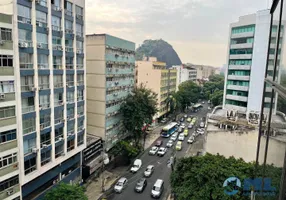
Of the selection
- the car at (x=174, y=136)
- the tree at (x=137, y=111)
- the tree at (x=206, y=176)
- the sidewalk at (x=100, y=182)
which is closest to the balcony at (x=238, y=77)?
the tree at (x=137, y=111)

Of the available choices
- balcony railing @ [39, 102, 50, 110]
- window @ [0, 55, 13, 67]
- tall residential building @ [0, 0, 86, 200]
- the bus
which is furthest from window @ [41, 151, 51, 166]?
the bus

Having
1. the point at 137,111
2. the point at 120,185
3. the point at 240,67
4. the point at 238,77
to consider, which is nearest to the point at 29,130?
the point at 120,185

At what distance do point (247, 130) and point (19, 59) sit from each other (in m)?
14.0

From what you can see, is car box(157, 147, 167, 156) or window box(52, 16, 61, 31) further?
car box(157, 147, 167, 156)

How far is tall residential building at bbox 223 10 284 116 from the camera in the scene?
22391mm

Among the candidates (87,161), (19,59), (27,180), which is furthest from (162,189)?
(19,59)

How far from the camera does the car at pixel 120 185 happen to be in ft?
58.3

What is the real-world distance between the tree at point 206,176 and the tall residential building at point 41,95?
8.06 meters

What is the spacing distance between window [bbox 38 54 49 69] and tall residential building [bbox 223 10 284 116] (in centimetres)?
1824

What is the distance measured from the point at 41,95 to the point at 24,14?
14.7 feet

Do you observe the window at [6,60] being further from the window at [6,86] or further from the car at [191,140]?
the car at [191,140]

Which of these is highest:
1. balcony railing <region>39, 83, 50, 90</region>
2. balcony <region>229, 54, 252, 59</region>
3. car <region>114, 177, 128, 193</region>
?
balcony <region>229, 54, 252, 59</region>

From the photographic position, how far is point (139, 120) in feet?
77.3

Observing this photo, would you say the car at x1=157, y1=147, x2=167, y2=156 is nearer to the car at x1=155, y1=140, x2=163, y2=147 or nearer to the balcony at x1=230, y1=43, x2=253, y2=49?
the car at x1=155, y1=140, x2=163, y2=147
